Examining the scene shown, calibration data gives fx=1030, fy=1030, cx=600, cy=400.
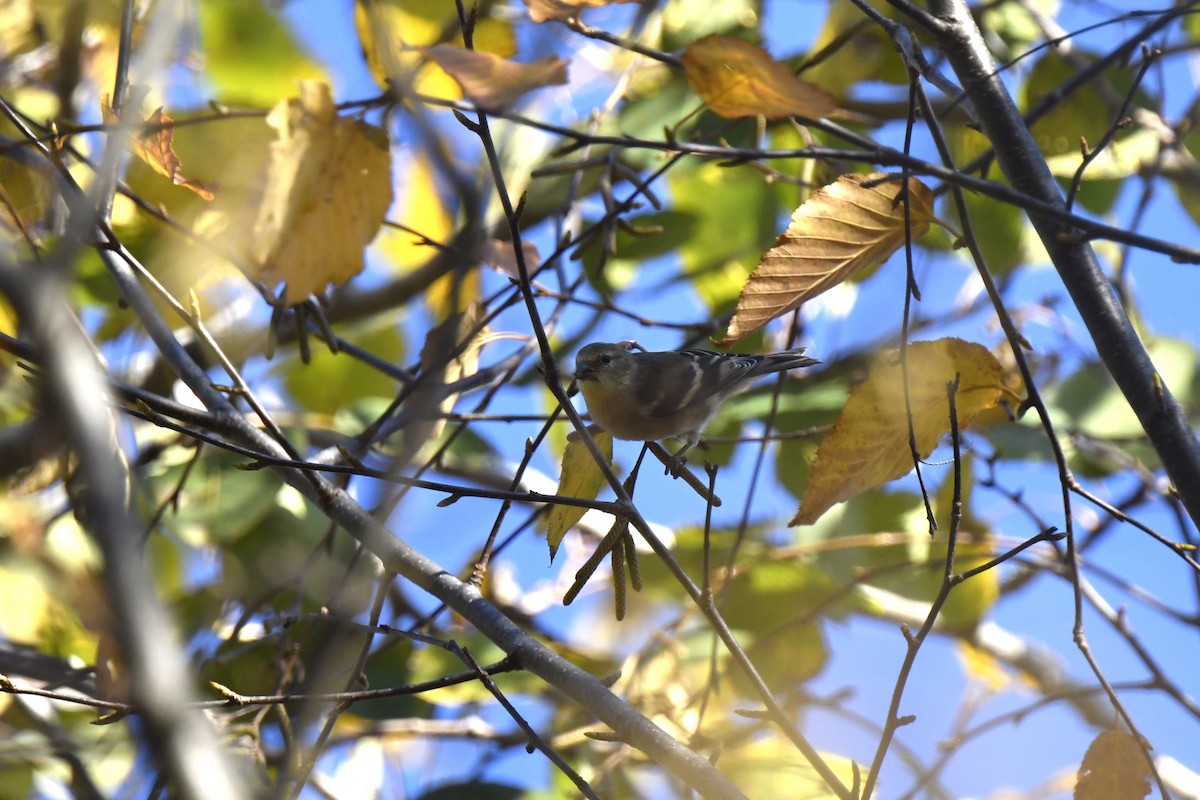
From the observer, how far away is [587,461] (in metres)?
2.07

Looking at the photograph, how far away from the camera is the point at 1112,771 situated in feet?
6.20

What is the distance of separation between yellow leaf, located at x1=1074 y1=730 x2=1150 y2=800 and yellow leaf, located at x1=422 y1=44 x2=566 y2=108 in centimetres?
153

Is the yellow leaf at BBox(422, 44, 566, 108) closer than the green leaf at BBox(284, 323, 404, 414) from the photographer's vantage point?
Yes

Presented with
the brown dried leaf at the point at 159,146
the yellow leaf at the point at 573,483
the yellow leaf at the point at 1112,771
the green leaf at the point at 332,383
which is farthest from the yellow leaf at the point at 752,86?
the green leaf at the point at 332,383

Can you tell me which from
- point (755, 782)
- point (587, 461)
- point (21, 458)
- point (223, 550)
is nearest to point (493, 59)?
point (587, 461)

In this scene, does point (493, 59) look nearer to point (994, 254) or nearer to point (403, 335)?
point (994, 254)

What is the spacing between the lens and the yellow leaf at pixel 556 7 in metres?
2.03

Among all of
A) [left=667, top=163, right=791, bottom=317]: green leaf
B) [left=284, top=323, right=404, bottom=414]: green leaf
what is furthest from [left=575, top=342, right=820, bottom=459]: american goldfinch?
[left=284, top=323, right=404, bottom=414]: green leaf

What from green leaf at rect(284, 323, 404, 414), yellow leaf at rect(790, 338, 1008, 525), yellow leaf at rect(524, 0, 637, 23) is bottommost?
yellow leaf at rect(790, 338, 1008, 525)

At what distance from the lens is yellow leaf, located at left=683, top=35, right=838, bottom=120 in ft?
5.59

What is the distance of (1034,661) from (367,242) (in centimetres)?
336

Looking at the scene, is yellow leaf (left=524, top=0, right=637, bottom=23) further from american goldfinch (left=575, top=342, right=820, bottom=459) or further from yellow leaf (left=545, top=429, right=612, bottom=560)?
american goldfinch (left=575, top=342, right=820, bottom=459)

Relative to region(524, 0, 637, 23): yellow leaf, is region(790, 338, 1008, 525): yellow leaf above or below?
below

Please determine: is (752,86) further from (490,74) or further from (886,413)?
(886,413)
